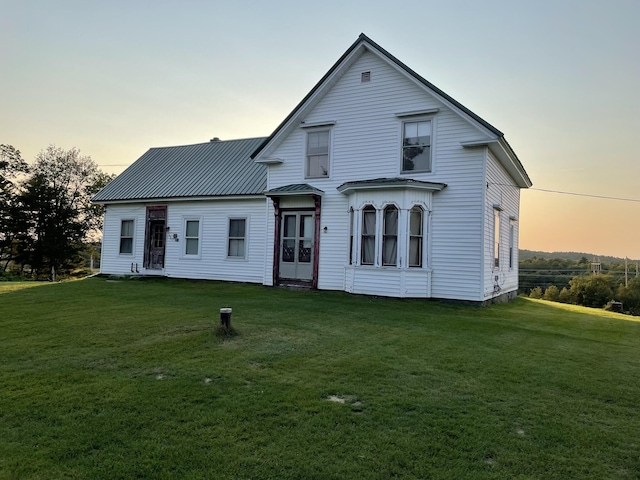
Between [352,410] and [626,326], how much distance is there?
10395 mm

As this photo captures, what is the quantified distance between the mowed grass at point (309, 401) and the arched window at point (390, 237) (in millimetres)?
4421

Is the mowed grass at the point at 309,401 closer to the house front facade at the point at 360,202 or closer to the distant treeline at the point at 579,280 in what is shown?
the house front facade at the point at 360,202

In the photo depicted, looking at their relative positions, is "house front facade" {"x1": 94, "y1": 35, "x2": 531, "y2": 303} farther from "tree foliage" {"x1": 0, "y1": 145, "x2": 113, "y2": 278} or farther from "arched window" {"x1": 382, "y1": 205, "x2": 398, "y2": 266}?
"tree foliage" {"x1": 0, "y1": 145, "x2": 113, "y2": 278}

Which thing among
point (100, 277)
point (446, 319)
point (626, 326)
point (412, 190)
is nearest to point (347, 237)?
point (412, 190)

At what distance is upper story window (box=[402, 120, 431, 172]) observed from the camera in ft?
42.8

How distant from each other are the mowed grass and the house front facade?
176 inches

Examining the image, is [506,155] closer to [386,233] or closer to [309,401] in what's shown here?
[386,233]

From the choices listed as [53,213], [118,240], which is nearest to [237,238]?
[118,240]

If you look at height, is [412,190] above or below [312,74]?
below

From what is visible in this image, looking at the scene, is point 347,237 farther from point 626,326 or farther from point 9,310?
point 9,310

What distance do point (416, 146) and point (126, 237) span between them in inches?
534

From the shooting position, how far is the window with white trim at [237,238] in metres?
16.6

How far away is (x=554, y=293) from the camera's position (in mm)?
52906

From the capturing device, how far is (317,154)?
583 inches
